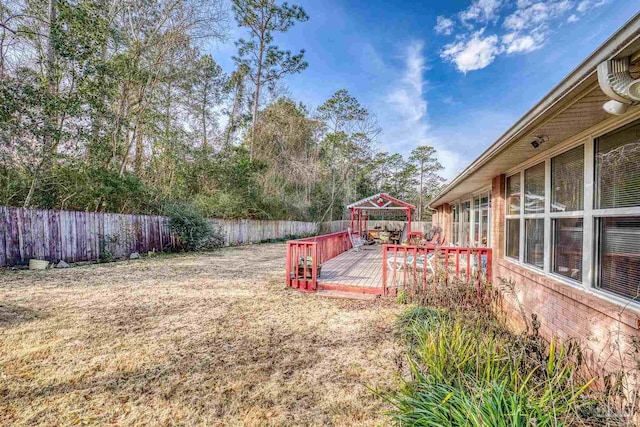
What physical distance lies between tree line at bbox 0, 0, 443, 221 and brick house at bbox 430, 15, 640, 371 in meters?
11.5

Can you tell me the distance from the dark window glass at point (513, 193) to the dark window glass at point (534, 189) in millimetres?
355

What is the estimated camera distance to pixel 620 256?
220 cm

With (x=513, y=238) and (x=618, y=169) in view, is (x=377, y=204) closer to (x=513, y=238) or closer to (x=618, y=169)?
(x=513, y=238)

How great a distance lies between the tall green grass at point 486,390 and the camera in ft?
5.64

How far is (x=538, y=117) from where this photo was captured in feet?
7.26

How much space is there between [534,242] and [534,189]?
685 millimetres

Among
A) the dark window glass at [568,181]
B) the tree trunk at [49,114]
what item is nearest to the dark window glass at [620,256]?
the dark window glass at [568,181]

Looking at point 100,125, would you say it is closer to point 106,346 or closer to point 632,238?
point 106,346

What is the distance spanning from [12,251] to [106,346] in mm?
7522

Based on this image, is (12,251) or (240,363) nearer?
(240,363)

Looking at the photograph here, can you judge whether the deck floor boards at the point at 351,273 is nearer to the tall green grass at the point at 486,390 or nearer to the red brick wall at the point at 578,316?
the red brick wall at the point at 578,316

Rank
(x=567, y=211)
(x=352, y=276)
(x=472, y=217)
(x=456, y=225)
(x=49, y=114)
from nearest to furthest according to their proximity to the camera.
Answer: (x=567, y=211), (x=352, y=276), (x=472, y=217), (x=49, y=114), (x=456, y=225)

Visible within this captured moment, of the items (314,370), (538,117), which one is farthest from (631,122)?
(314,370)

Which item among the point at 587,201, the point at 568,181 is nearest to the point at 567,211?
the point at 568,181
